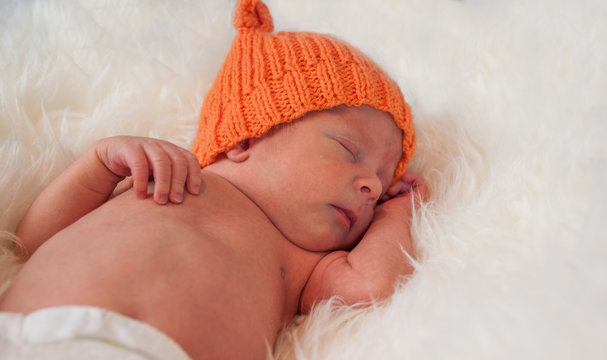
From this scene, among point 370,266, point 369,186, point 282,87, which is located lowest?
point 370,266

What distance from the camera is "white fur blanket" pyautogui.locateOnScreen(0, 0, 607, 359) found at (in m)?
0.69

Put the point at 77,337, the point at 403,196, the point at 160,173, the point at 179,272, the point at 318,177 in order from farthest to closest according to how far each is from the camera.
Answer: the point at 403,196 → the point at 318,177 → the point at 160,173 → the point at 179,272 → the point at 77,337

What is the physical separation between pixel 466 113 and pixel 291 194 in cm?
51

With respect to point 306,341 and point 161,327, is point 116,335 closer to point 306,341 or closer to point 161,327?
point 161,327

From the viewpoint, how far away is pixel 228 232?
→ 91 cm

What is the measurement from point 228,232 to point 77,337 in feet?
1.09

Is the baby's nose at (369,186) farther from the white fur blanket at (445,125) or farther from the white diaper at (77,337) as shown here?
the white diaper at (77,337)

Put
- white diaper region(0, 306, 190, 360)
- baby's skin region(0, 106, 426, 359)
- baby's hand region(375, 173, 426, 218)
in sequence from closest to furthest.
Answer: white diaper region(0, 306, 190, 360) < baby's skin region(0, 106, 426, 359) < baby's hand region(375, 173, 426, 218)

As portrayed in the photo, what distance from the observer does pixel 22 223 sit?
97 cm

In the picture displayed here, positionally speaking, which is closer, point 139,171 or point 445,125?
point 139,171

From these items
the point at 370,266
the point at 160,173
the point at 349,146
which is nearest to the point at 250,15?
the point at 349,146

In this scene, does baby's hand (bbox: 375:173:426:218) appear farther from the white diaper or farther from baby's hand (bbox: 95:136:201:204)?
the white diaper

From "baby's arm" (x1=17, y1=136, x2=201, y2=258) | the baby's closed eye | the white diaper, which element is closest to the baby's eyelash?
the baby's closed eye

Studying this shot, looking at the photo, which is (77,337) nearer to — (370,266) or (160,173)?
(160,173)
